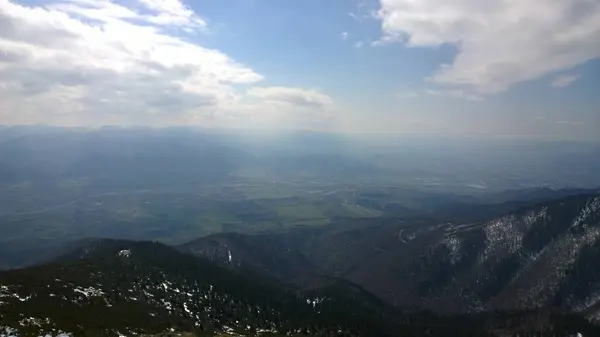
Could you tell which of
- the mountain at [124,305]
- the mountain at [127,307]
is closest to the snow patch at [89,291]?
the mountain at [124,305]

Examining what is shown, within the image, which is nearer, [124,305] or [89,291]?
[124,305]

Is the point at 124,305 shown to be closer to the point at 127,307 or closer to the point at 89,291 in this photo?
the point at 127,307

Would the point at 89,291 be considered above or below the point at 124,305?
above

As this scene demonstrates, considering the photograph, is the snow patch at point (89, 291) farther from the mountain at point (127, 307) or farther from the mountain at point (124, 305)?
the mountain at point (127, 307)

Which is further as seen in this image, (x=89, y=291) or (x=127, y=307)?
(x=89, y=291)

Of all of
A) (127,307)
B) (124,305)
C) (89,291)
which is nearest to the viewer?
(127,307)

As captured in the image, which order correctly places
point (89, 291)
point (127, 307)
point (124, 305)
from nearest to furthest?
point (127, 307) → point (124, 305) → point (89, 291)

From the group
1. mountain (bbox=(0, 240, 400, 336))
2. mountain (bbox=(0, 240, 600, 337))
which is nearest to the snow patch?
mountain (bbox=(0, 240, 400, 336))

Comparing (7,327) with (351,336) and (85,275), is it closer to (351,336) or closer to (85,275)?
(85,275)

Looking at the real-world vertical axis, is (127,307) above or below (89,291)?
below

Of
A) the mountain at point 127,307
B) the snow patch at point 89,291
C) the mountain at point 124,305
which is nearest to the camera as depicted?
the mountain at point 127,307

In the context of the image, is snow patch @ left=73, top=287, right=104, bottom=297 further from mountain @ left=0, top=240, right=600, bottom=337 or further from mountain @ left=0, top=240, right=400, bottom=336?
→ mountain @ left=0, top=240, right=600, bottom=337

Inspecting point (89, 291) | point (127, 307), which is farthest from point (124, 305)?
point (89, 291)
